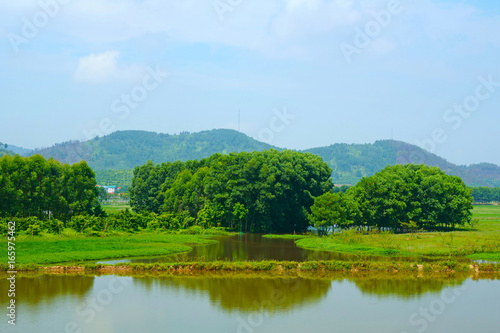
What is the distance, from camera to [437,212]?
66500mm

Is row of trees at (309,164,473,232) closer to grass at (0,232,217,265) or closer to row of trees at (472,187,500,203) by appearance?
grass at (0,232,217,265)

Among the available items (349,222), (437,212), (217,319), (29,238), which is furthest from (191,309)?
(437,212)

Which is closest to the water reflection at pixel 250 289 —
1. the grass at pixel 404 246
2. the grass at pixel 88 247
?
the grass at pixel 88 247

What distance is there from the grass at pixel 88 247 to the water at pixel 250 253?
182cm

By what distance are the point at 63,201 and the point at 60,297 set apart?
3350cm

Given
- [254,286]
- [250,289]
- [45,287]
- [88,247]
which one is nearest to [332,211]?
[88,247]

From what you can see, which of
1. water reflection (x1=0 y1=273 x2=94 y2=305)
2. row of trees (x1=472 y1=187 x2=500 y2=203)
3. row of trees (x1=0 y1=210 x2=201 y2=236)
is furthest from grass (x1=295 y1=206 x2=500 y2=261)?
row of trees (x1=472 y1=187 x2=500 y2=203)

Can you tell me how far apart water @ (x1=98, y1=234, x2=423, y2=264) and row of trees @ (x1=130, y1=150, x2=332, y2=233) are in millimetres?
10862

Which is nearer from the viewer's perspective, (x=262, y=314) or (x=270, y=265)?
(x=262, y=314)

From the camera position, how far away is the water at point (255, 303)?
22922 millimetres

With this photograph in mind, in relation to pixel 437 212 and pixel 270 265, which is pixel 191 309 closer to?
pixel 270 265

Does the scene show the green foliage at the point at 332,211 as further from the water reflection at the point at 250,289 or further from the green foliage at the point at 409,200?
the water reflection at the point at 250,289

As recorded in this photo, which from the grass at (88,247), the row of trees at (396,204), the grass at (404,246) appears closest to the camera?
the grass at (88,247)

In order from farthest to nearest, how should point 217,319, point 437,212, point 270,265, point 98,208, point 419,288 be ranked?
point 437,212 → point 98,208 → point 270,265 → point 419,288 → point 217,319
